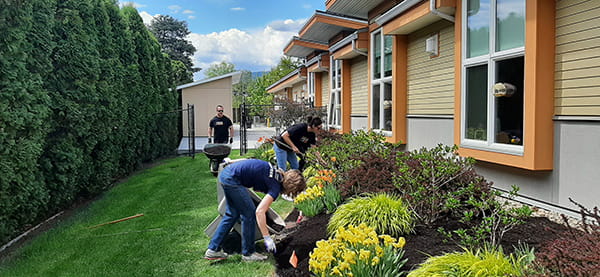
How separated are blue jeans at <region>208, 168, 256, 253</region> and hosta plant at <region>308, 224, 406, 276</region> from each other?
115 centimetres

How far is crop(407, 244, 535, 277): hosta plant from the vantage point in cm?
274

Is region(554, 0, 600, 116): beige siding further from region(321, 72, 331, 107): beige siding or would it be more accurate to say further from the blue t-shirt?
region(321, 72, 331, 107): beige siding

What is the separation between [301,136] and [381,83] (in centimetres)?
257

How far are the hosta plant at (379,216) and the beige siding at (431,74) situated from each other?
113 inches

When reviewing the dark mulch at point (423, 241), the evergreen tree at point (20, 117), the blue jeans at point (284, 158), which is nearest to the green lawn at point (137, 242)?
the dark mulch at point (423, 241)

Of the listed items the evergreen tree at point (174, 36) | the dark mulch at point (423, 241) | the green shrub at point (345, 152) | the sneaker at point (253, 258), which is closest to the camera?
the dark mulch at point (423, 241)

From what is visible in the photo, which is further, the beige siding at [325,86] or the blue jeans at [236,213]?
the beige siding at [325,86]

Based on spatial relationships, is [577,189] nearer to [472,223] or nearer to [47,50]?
[472,223]

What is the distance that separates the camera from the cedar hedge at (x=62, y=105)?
5004 mm

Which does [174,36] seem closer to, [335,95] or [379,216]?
[335,95]

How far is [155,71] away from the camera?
504 inches

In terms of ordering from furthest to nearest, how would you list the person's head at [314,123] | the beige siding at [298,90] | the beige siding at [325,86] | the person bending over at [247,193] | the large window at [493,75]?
1. the beige siding at [298,90]
2. the beige siding at [325,86]
3. the person's head at [314,123]
4. the large window at [493,75]
5. the person bending over at [247,193]

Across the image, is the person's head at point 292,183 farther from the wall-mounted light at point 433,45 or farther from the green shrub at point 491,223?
the wall-mounted light at point 433,45

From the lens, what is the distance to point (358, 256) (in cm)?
323
